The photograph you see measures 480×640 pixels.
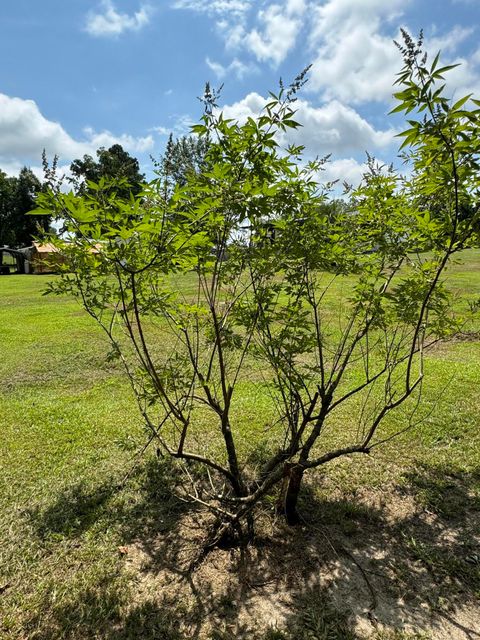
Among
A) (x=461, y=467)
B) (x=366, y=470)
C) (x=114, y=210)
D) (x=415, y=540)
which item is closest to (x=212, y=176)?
(x=114, y=210)

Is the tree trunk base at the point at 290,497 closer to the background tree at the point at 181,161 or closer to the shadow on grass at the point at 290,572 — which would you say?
the shadow on grass at the point at 290,572

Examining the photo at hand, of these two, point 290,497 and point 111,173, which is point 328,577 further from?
point 111,173

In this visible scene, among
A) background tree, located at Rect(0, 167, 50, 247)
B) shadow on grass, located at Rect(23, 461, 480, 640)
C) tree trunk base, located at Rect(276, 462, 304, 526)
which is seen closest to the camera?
shadow on grass, located at Rect(23, 461, 480, 640)

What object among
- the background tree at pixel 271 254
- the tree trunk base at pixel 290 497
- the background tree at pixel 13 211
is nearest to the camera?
the background tree at pixel 271 254

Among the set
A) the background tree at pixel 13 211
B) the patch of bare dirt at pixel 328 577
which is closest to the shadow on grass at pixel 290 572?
the patch of bare dirt at pixel 328 577

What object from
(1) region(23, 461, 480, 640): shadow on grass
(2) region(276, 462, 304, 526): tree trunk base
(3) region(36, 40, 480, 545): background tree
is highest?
(3) region(36, 40, 480, 545): background tree

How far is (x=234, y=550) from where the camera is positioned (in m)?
2.52

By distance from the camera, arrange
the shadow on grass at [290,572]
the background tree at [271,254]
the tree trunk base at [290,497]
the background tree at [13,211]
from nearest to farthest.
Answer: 1. the background tree at [271,254]
2. the shadow on grass at [290,572]
3. the tree trunk base at [290,497]
4. the background tree at [13,211]

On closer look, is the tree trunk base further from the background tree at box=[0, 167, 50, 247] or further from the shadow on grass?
the background tree at box=[0, 167, 50, 247]

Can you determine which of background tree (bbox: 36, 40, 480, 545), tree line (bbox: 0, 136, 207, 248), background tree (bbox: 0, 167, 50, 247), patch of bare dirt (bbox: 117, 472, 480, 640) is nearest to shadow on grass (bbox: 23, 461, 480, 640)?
patch of bare dirt (bbox: 117, 472, 480, 640)

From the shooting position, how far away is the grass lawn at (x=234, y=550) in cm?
204

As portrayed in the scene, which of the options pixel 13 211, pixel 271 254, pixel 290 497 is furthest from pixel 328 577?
pixel 13 211

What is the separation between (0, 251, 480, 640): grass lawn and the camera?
6.68 ft

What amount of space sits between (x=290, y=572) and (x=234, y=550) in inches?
15.2
